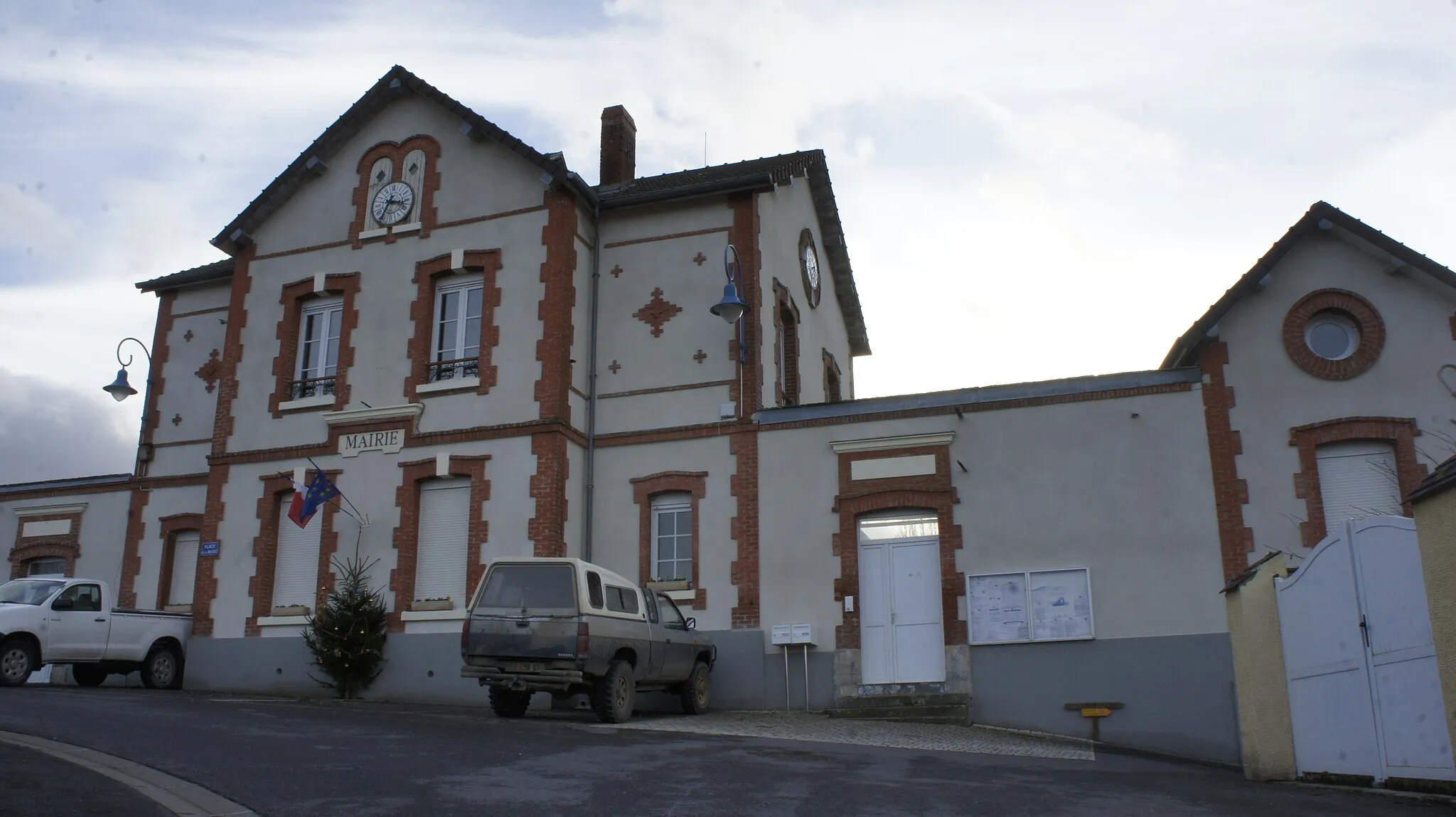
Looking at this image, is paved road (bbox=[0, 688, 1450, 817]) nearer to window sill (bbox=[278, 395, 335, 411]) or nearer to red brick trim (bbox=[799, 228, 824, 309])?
window sill (bbox=[278, 395, 335, 411])

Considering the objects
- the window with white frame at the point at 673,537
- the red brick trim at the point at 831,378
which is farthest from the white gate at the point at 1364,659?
the red brick trim at the point at 831,378

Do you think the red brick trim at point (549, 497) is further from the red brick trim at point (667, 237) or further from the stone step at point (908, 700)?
the stone step at point (908, 700)

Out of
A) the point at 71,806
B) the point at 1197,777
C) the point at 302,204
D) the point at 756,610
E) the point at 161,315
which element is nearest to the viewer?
the point at 71,806

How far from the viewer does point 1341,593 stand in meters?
9.77

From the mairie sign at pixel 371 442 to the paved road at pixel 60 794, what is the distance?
35.7 feet

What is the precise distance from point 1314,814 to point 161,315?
2310 cm

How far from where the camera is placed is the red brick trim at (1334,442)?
15.8m

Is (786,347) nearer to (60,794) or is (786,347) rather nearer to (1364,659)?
(1364,659)

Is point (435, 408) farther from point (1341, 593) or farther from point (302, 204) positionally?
point (1341, 593)

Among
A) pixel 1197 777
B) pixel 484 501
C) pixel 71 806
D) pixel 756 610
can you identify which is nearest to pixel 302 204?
pixel 484 501

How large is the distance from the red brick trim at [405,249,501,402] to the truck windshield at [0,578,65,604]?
6041mm

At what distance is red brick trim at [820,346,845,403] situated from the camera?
25078mm

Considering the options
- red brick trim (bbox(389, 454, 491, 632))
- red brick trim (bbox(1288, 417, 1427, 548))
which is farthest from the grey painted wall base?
red brick trim (bbox(389, 454, 491, 632))

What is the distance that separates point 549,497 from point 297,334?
6.47 m
